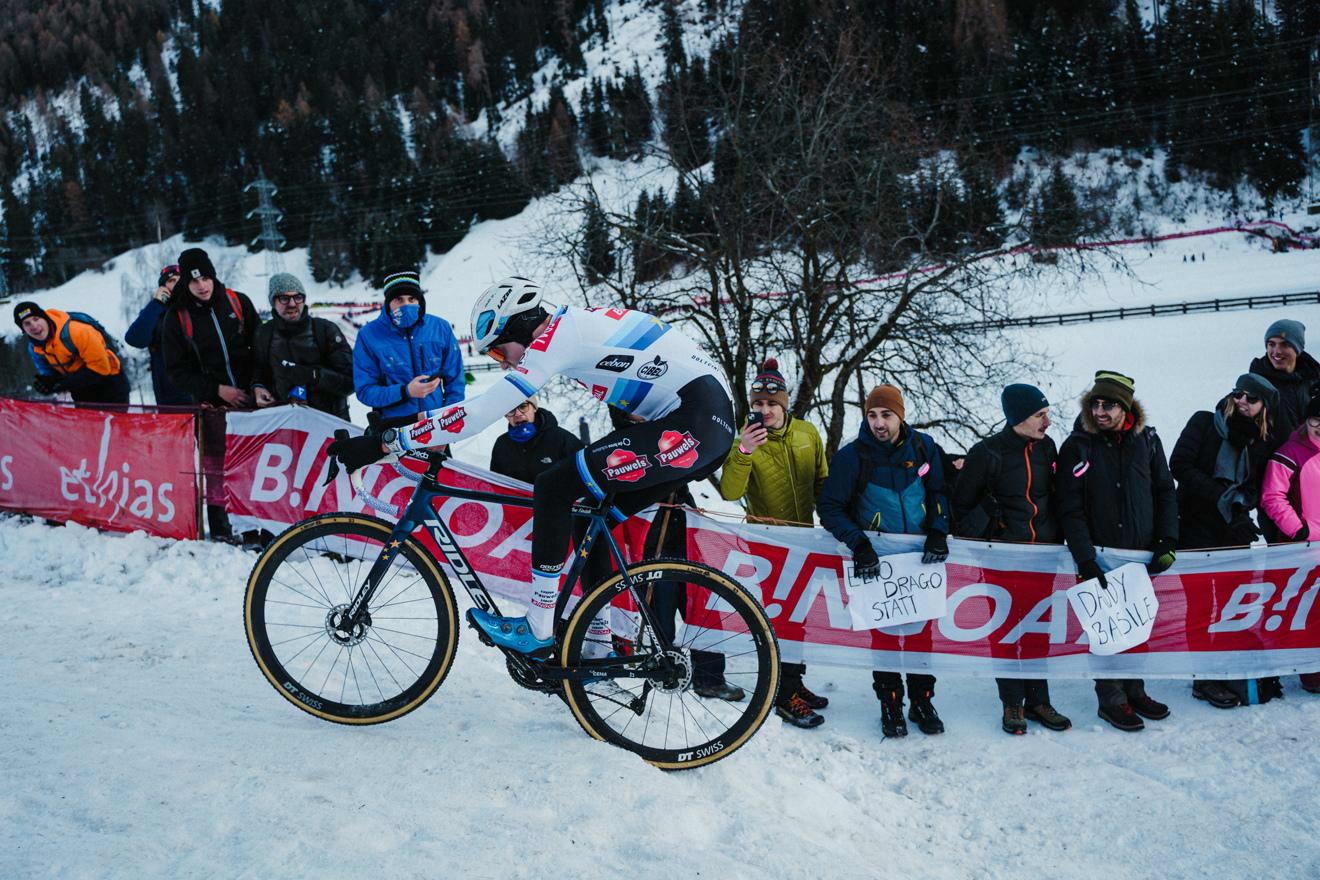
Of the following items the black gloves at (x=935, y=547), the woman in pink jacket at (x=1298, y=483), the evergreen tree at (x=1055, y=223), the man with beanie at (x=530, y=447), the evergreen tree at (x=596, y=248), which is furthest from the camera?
the evergreen tree at (x=596, y=248)

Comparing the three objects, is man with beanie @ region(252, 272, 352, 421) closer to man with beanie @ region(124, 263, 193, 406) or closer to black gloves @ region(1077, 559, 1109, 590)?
man with beanie @ region(124, 263, 193, 406)

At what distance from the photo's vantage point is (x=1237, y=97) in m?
69.8

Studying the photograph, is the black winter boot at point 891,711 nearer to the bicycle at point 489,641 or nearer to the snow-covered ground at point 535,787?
the snow-covered ground at point 535,787

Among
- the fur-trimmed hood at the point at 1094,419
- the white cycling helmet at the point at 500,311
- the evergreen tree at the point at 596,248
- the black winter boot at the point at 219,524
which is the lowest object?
the black winter boot at the point at 219,524

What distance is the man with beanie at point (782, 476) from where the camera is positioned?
530cm

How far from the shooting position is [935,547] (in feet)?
16.5

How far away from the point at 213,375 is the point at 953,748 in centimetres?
641

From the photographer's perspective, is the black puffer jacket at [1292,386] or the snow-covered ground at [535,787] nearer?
the snow-covered ground at [535,787]

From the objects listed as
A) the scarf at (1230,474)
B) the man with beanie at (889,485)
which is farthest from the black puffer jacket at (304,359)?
the scarf at (1230,474)

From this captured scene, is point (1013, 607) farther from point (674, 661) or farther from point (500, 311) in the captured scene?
point (500, 311)

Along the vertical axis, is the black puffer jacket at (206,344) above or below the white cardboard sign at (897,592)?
above

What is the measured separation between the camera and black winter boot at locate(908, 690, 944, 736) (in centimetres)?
526

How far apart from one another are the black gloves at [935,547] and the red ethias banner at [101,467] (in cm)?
596

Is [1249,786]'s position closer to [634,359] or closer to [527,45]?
[634,359]
